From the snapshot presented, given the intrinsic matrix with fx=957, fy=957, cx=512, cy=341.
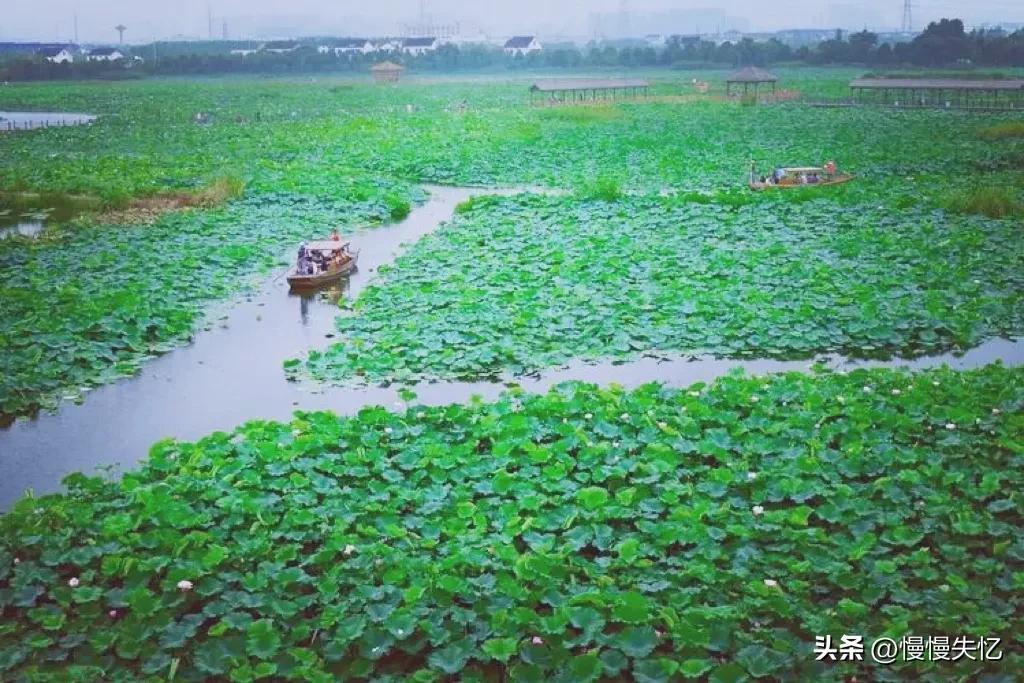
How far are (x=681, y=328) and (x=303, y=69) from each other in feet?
156

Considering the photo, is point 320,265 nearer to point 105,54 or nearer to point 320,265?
point 320,265

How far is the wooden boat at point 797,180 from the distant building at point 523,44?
45.5 meters

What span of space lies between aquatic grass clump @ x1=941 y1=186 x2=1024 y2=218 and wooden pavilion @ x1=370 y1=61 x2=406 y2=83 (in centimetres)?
3692

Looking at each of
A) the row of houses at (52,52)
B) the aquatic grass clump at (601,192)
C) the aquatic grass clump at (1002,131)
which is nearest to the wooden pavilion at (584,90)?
the aquatic grass clump at (1002,131)

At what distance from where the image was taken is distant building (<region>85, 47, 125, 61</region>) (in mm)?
42225

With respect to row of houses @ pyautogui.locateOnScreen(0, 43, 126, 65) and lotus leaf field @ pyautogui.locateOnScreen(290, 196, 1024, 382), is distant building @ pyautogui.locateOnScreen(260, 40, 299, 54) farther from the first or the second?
lotus leaf field @ pyautogui.locateOnScreen(290, 196, 1024, 382)

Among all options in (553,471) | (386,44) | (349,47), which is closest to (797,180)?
(553,471)

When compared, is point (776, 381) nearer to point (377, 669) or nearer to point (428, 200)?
point (377, 669)

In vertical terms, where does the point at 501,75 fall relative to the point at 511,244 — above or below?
above

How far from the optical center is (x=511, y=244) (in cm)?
1056

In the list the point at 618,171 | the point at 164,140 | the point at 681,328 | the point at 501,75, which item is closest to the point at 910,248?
the point at 681,328

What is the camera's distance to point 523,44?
5981 cm

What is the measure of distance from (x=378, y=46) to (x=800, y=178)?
46.7 metres

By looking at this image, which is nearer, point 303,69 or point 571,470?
point 571,470
